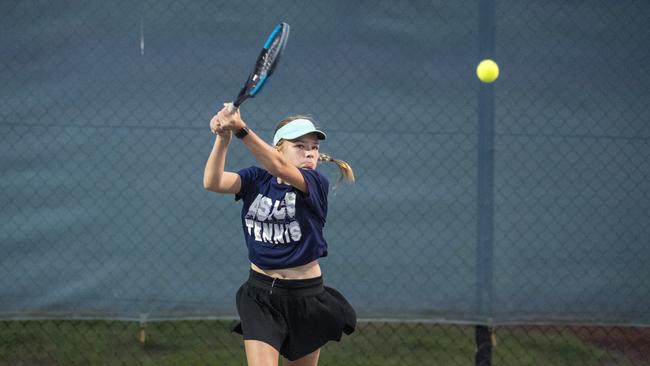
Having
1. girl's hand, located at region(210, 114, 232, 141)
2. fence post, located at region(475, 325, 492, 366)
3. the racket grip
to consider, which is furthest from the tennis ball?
the racket grip

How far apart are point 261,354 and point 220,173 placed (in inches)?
29.8

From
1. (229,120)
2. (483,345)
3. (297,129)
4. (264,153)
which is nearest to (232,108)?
(229,120)

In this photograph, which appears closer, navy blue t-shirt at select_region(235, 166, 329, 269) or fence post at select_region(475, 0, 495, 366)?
navy blue t-shirt at select_region(235, 166, 329, 269)

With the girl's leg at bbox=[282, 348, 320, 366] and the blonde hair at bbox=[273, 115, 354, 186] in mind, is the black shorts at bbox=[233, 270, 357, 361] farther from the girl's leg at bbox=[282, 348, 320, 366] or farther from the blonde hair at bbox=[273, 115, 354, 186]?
the blonde hair at bbox=[273, 115, 354, 186]

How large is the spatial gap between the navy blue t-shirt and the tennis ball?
1665 millimetres

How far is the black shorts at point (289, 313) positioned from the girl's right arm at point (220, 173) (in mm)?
403

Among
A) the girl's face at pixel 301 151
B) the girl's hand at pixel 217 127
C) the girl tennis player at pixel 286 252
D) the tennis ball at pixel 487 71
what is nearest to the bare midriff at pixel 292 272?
the girl tennis player at pixel 286 252

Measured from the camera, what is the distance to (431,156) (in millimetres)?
5012

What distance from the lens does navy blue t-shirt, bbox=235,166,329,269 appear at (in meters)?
3.65

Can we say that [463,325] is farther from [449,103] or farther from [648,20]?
[648,20]

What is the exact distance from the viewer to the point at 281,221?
3.66 metres

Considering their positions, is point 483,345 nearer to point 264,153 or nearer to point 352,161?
point 352,161

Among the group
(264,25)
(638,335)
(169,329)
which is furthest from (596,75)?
(169,329)

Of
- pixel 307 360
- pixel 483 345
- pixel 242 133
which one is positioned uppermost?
pixel 242 133
